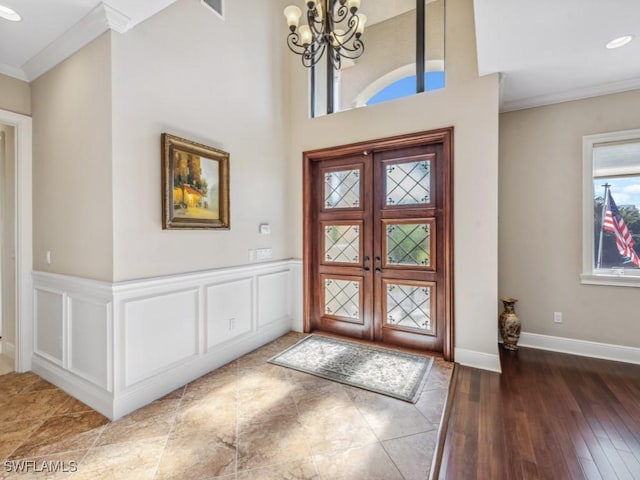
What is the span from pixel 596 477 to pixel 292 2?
5.60m

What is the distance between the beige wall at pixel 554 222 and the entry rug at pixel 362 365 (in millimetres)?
1614

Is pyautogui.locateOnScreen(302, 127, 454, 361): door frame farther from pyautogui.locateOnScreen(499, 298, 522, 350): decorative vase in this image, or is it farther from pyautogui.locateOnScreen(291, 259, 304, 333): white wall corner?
pyautogui.locateOnScreen(499, 298, 522, 350): decorative vase

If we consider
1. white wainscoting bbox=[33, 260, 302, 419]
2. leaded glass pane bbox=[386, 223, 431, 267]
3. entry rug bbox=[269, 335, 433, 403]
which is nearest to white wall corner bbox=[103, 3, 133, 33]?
white wainscoting bbox=[33, 260, 302, 419]

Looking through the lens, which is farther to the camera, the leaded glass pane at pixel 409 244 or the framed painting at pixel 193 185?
the leaded glass pane at pixel 409 244

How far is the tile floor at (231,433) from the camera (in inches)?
65.8

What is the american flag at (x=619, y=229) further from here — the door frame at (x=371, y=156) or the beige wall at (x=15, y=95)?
the beige wall at (x=15, y=95)

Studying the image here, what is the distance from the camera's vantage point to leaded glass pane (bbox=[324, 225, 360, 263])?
12.2ft

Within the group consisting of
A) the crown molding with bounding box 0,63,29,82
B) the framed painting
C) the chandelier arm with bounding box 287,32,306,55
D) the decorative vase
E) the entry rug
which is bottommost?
the entry rug

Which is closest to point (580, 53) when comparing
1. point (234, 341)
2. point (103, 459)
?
point (234, 341)

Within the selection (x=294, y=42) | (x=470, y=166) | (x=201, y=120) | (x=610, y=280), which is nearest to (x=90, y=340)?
(x=201, y=120)

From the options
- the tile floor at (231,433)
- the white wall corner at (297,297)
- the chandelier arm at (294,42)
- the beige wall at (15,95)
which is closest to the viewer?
the tile floor at (231,433)

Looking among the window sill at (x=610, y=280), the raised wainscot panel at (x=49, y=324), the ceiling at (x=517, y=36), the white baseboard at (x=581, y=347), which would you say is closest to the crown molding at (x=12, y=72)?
the ceiling at (x=517, y=36)

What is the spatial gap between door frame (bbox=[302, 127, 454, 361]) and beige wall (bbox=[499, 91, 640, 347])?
3.41ft

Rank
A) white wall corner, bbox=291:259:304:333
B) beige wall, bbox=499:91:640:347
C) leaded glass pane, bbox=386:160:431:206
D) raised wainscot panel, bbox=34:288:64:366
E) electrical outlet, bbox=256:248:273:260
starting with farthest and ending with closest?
white wall corner, bbox=291:259:304:333 → electrical outlet, bbox=256:248:273:260 → leaded glass pane, bbox=386:160:431:206 → beige wall, bbox=499:91:640:347 → raised wainscot panel, bbox=34:288:64:366
